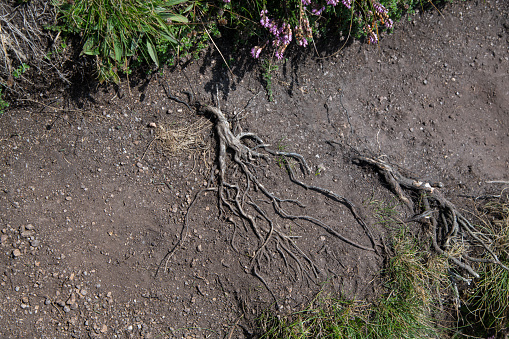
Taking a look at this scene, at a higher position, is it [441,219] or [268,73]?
[268,73]

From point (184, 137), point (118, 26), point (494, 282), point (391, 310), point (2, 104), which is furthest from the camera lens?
point (494, 282)

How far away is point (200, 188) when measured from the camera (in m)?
2.23

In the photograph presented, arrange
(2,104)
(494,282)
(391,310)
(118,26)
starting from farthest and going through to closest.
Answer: (494,282), (391,310), (2,104), (118,26)

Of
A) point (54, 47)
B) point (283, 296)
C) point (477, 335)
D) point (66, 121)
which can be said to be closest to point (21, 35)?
point (54, 47)

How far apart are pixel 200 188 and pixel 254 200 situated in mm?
394

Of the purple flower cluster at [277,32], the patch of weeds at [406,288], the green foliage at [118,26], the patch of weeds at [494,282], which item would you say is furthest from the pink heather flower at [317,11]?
the patch of weeds at [494,282]

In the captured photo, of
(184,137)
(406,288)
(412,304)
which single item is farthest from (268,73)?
→ (412,304)

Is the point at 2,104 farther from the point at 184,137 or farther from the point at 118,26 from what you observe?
the point at 184,137

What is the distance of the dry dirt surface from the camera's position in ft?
6.86

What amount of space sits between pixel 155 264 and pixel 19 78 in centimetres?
149

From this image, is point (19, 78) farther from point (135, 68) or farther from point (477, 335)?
point (477, 335)

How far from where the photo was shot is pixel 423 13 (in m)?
2.44

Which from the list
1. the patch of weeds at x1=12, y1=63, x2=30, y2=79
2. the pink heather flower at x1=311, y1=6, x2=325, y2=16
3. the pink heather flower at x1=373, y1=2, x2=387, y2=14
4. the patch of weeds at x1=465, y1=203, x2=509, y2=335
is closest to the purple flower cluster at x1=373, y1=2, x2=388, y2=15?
the pink heather flower at x1=373, y1=2, x2=387, y2=14

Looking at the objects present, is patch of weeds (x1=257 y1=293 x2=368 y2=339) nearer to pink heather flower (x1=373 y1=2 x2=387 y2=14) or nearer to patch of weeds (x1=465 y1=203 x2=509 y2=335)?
patch of weeds (x1=465 y1=203 x2=509 y2=335)
